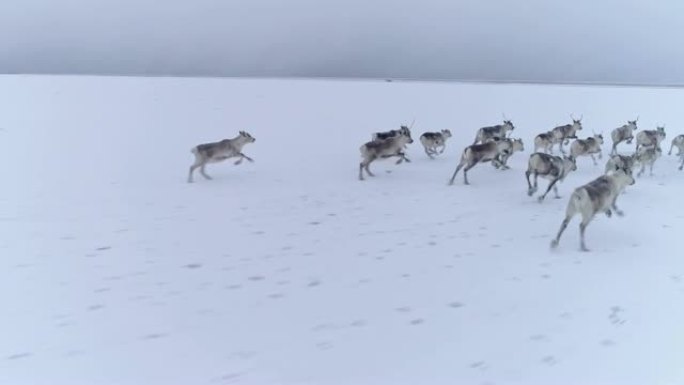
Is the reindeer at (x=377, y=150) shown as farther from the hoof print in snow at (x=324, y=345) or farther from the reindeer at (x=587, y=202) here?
the hoof print in snow at (x=324, y=345)

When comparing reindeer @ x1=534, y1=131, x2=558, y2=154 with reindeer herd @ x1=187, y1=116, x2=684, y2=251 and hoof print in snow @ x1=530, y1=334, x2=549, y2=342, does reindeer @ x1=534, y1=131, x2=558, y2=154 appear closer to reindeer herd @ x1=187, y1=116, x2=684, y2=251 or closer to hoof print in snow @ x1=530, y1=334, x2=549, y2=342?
reindeer herd @ x1=187, y1=116, x2=684, y2=251

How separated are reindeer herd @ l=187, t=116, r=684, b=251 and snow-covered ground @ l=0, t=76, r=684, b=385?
0.81 ft

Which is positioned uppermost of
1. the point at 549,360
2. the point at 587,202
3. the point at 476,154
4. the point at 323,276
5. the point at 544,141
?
the point at 544,141

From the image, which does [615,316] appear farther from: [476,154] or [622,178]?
[476,154]

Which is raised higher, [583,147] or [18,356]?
[583,147]

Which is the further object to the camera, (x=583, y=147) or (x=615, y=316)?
(x=583, y=147)

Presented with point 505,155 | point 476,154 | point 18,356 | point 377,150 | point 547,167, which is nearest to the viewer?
point 18,356

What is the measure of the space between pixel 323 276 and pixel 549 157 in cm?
356

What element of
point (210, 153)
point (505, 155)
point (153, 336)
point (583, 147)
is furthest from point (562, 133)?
point (153, 336)

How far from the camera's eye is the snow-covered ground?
270cm

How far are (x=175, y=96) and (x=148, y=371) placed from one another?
48.6 feet

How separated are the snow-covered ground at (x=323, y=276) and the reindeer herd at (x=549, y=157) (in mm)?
247

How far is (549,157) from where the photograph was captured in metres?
5.80

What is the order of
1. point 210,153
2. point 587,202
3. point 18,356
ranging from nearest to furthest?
1. point 18,356
2. point 587,202
3. point 210,153
